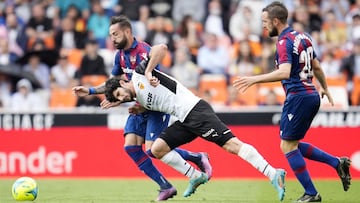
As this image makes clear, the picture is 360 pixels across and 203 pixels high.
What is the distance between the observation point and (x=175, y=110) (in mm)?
11242

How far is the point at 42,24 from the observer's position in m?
22.7

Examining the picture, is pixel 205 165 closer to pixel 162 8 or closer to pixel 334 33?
pixel 334 33

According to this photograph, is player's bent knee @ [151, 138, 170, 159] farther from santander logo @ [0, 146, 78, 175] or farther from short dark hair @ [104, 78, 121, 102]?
santander logo @ [0, 146, 78, 175]

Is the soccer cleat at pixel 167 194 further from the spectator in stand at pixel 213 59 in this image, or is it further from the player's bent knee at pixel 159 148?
the spectator in stand at pixel 213 59

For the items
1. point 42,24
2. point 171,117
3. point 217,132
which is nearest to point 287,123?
point 217,132

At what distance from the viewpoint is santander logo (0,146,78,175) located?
57.9 feet

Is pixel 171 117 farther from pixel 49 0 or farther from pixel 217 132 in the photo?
pixel 49 0

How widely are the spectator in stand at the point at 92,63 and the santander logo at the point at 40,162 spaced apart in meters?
3.32

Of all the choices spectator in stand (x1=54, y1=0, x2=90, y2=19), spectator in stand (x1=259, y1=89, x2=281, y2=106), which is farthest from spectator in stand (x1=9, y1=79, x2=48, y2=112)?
spectator in stand (x1=259, y1=89, x2=281, y2=106)

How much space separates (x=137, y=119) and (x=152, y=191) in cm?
200

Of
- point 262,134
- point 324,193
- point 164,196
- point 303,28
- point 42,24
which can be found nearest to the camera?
point 164,196

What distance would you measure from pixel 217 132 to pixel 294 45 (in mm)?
1402

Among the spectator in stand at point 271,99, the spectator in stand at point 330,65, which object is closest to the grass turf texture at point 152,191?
the spectator in stand at point 271,99

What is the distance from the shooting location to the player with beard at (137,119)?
38.8 feet
